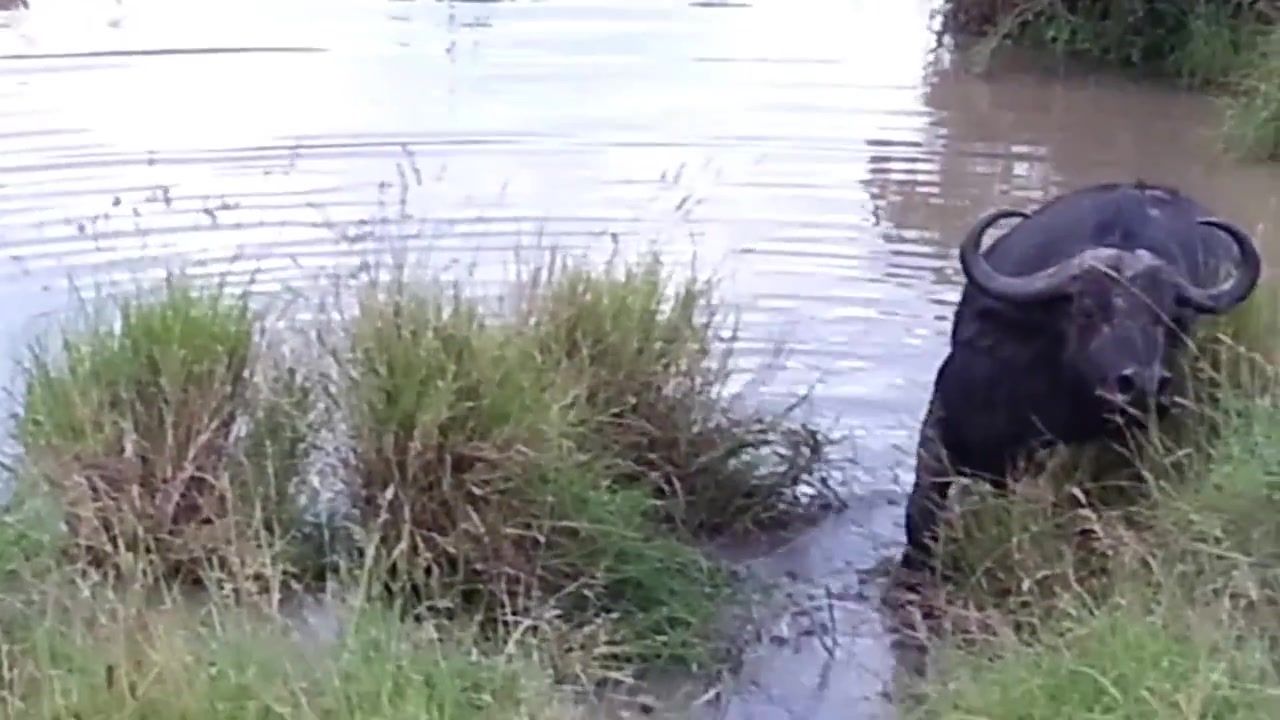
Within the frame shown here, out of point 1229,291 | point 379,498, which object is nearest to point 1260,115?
point 1229,291

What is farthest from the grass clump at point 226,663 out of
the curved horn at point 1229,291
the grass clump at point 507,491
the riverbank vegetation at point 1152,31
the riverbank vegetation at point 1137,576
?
the riverbank vegetation at point 1152,31

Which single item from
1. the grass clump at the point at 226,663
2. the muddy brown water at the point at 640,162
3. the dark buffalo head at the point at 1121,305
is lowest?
the muddy brown water at the point at 640,162

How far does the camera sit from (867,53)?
13719 millimetres

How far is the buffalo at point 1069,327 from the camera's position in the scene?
16.8ft

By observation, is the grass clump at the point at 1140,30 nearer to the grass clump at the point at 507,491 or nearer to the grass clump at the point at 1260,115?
the grass clump at the point at 1260,115

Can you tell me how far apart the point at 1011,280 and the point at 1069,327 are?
20 centimetres

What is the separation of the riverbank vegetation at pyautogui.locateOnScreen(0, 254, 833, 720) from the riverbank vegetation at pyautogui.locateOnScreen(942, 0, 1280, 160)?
662cm

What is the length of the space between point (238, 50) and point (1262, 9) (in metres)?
6.43

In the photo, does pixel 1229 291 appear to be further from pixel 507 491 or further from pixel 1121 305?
pixel 507 491

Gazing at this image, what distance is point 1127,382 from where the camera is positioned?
5039 mm

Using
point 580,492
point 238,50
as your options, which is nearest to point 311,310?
point 580,492

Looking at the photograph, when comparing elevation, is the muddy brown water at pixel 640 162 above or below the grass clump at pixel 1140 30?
below

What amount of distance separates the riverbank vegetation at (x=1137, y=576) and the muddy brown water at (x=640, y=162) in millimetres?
343

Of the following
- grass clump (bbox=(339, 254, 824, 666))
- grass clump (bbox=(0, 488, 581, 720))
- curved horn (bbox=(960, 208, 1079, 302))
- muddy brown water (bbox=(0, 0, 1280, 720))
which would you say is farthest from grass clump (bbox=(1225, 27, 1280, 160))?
grass clump (bbox=(0, 488, 581, 720))
